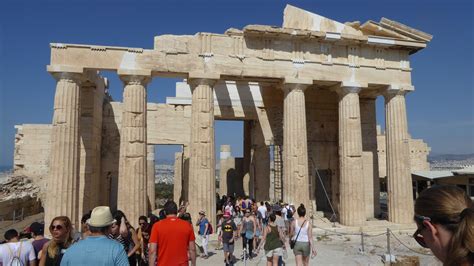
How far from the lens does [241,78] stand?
1633 cm

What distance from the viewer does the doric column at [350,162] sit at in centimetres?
1666

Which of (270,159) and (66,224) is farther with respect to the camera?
(270,159)

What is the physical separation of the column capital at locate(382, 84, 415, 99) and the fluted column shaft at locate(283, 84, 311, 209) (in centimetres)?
460

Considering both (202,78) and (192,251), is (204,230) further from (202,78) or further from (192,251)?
(202,78)

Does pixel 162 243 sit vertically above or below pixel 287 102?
below

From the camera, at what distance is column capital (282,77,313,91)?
1634 centimetres

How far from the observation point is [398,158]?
1761 cm

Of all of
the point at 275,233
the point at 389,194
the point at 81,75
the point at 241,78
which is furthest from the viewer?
the point at 389,194

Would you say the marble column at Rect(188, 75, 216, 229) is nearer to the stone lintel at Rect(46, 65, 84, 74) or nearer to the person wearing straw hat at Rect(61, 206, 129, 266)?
the stone lintel at Rect(46, 65, 84, 74)

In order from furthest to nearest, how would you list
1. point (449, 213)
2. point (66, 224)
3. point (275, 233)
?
point (275, 233) → point (66, 224) → point (449, 213)

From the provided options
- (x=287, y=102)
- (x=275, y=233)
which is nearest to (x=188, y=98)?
(x=287, y=102)

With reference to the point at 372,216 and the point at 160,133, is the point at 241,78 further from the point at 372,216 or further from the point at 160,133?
the point at 372,216

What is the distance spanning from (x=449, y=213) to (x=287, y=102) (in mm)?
14991

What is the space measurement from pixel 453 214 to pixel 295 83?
15.0m
